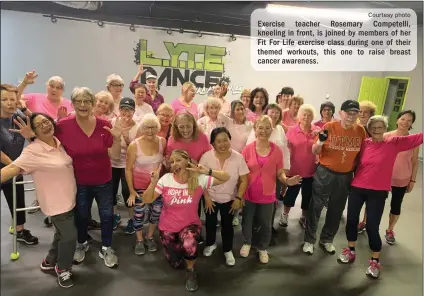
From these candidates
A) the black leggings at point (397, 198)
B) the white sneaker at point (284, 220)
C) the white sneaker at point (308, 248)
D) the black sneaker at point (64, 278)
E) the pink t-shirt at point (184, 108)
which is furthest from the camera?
the pink t-shirt at point (184, 108)

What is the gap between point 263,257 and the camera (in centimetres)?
272

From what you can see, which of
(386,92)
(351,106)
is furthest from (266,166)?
(386,92)

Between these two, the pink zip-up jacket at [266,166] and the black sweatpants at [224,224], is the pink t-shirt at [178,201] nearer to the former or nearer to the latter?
the black sweatpants at [224,224]

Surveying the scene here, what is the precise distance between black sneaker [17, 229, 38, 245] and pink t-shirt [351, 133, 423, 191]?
2.91 metres

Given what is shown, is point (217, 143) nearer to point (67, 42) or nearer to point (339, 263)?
point (339, 263)

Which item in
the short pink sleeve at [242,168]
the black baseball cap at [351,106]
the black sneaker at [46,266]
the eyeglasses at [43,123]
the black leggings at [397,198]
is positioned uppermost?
the black baseball cap at [351,106]

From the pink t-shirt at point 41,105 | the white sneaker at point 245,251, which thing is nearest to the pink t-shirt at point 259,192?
the white sneaker at point 245,251

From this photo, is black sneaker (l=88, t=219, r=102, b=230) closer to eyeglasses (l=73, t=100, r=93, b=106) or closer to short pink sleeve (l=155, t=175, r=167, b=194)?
short pink sleeve (l=155, t=175, r=167, b=194)

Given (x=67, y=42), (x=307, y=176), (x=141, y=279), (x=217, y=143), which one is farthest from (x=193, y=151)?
(x=67, y=42)

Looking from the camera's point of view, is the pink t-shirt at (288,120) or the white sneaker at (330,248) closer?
the white sneaker at (330,248)

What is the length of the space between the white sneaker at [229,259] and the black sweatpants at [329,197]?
2.60ft

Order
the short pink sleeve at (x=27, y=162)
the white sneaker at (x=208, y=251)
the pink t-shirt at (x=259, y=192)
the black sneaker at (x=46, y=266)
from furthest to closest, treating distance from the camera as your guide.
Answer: the white sneaker at (x=208, y=251), the pink t-shirt at (x=259, y=192), the black sneaker at (x=46, y=266), the short pink sleeve at (x=27, y=162)

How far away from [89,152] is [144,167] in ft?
1.54

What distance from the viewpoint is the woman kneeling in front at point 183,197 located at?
2283 millimetres
